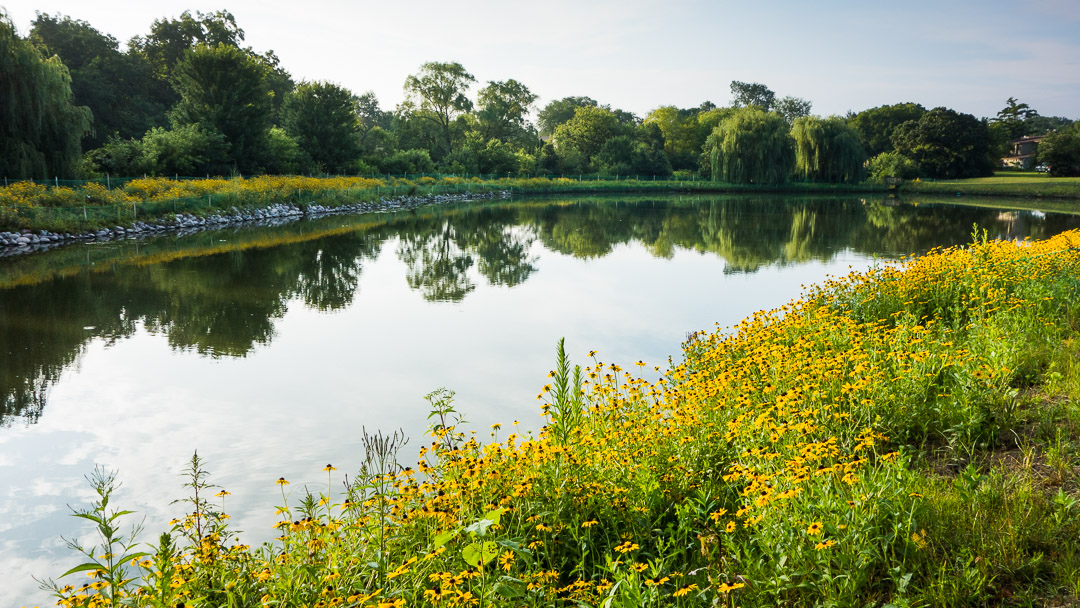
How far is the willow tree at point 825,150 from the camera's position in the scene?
56.0 metres

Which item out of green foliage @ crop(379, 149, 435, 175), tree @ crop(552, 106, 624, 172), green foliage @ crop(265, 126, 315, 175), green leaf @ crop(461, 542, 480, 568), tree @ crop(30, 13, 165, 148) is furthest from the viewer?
tree @ crop(552, 106, 624, 172)

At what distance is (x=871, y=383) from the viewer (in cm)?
505

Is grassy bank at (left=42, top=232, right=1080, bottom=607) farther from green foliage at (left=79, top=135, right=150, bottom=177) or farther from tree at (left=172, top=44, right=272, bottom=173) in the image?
tree at (left=172, top=44, right=272, bottom=173)

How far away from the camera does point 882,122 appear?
82.6 m

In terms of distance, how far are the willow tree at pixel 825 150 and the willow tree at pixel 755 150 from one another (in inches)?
48.4

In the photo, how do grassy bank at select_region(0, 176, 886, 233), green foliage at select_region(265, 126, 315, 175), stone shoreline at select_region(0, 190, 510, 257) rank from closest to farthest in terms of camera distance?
stone shoreline at select_region(0, 190, 510, 257) < grassy bank at select_region(0, 176, 886, 233) < green foliage at select_region(265, 126, 315, 175)

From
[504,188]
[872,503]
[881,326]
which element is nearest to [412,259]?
[881,326]

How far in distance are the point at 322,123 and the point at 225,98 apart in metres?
8.73

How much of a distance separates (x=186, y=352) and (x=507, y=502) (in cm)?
696

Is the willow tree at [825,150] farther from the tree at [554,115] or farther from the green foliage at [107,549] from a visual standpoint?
the green foliage at [107,549]

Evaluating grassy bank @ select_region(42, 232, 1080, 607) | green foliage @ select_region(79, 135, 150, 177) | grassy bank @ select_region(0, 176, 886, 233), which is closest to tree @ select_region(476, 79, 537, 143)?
grassy bank @ select_region(0, 176, 886, 233)

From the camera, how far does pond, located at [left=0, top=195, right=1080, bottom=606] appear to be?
5504 millimetres

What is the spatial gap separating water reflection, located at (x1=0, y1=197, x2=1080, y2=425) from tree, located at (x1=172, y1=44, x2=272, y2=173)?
493 inches

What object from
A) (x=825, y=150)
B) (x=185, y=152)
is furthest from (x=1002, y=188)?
(x=185, y=152)
